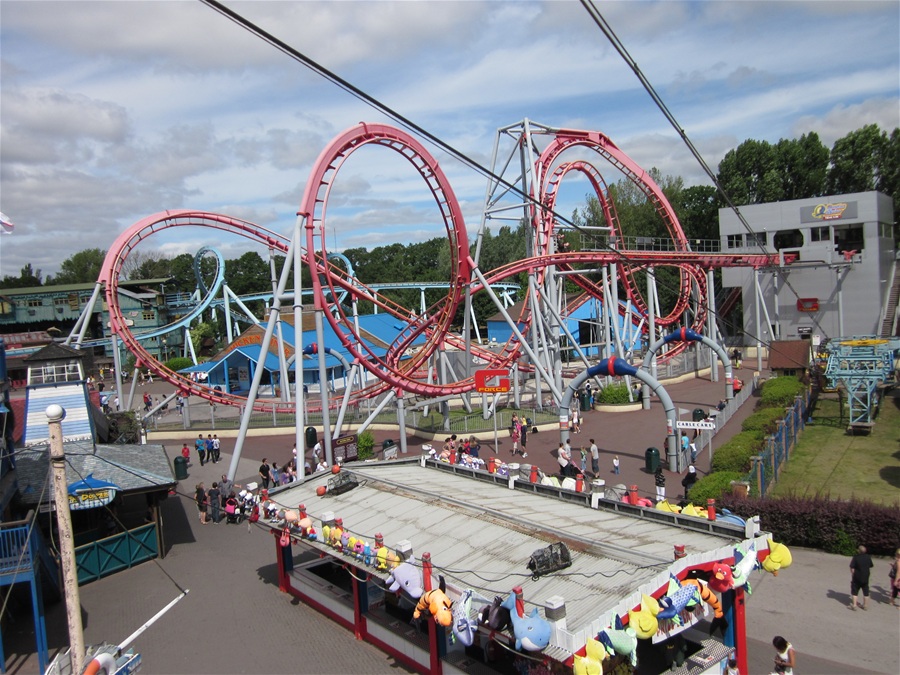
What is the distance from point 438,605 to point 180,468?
54.1 feet

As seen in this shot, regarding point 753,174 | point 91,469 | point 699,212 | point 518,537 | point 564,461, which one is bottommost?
point 564,461

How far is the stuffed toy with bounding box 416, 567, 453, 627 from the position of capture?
25.3 ft

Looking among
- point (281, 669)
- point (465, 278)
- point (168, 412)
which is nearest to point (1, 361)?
point (281, 669)

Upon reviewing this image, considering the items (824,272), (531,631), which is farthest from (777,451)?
(824,272)

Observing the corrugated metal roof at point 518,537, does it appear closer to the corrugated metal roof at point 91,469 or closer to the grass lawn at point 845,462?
the corrugated metal roof at point 91,469

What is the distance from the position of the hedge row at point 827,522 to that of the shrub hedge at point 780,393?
10.7 meters

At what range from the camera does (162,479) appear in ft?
48.3

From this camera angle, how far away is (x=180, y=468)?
21875mm

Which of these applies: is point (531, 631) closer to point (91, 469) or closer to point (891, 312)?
point (91, 469)

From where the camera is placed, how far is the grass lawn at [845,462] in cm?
1669

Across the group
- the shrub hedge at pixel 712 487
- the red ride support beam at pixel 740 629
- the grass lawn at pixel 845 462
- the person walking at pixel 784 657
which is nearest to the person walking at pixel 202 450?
the shrub hedge at pixel 712 487

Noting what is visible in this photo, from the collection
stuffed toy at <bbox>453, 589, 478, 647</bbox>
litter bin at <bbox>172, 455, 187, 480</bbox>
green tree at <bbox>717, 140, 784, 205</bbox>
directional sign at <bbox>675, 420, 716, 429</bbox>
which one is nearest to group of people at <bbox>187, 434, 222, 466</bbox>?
litter bin at <bbox>172, 455, 187, 480</bbox>

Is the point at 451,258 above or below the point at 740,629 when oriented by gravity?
above

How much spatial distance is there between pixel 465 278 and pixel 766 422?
1099cm
